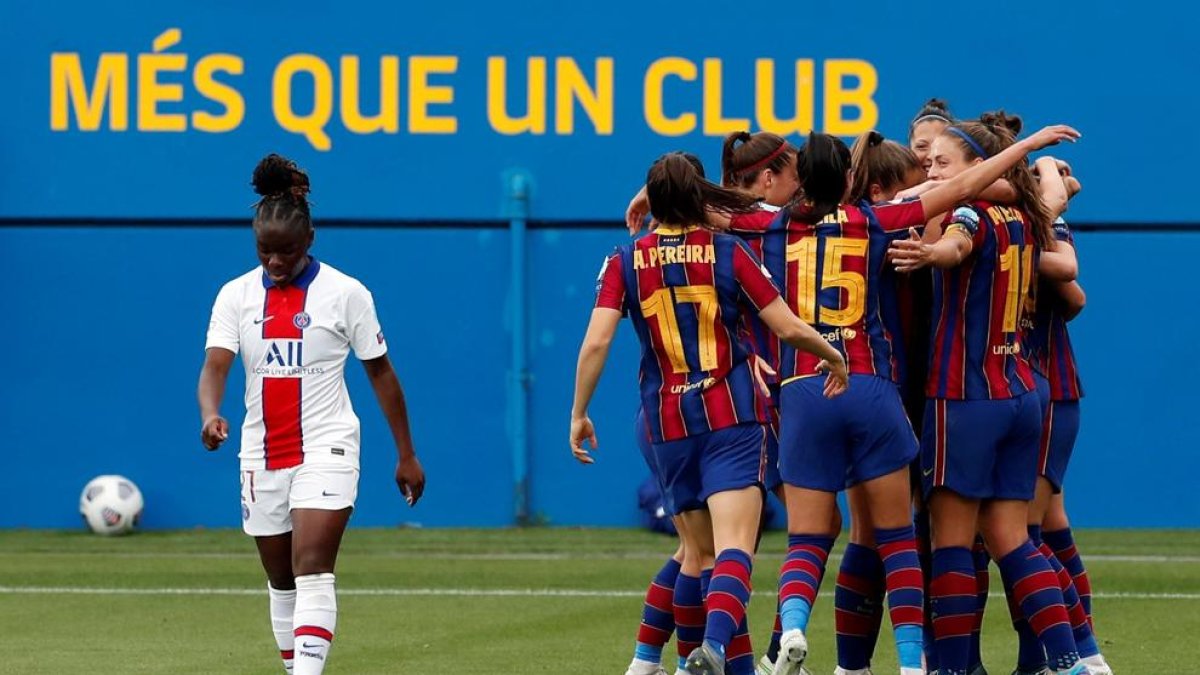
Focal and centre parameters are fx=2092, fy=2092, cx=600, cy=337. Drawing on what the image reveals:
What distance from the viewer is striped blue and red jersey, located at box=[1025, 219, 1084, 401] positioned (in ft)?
25.7

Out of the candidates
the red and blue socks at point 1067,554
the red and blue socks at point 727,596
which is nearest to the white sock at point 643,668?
the red and blue socks at point 727,596

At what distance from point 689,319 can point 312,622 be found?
1.64 m

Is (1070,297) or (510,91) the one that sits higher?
(510,91)

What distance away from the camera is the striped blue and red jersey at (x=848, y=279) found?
7.07m

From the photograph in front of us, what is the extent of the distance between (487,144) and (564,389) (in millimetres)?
1944

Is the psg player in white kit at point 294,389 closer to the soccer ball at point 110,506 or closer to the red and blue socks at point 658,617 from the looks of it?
the red and blue socks at point 658,617

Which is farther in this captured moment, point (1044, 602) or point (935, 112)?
point (935, 112)

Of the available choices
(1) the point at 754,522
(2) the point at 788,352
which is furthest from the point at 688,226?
(1) the point at 754,522

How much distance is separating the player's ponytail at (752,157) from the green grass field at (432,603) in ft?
6.84

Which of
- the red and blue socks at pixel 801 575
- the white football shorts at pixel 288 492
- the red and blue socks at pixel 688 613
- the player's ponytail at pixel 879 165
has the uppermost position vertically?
the player's ponytail at pixel 879 165

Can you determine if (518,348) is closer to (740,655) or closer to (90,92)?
(90,92)

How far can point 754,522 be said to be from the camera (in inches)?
284

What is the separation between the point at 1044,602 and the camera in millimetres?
7230

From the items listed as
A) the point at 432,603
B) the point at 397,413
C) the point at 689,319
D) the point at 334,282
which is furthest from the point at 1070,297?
the point at 432,603
